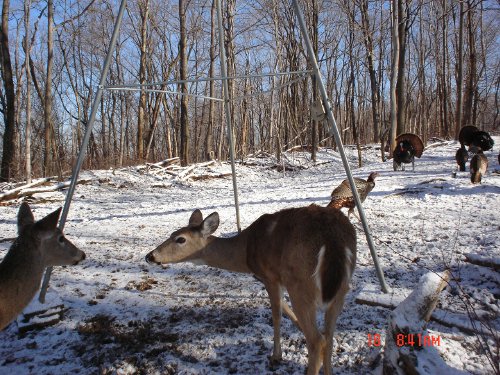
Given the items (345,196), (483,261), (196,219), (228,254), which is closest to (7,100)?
(196,219)

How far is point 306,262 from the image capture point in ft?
8.73

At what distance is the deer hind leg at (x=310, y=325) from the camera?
8.41 ft

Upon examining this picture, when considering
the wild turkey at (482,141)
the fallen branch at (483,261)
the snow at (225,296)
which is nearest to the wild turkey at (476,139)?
the wild turkey at (482,141)

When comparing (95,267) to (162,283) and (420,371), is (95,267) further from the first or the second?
(420,371)

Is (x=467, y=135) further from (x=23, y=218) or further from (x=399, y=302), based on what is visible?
(x=23, y=218)

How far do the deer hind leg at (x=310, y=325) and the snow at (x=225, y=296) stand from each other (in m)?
0.32

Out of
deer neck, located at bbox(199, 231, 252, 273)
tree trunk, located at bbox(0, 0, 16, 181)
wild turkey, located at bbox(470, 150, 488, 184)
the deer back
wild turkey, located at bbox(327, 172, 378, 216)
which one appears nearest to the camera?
the deer back

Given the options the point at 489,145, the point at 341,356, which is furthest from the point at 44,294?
the point at 489,145

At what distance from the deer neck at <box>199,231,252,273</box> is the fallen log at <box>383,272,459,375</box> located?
155 cm

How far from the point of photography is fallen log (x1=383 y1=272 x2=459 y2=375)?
7.16ft

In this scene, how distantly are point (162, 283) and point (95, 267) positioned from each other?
47.0 inches

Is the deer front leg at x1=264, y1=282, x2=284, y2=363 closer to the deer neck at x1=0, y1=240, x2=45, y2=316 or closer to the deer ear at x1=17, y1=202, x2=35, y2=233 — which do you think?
the deer neck at x1=0, y1=240, x2=45, y2=316
